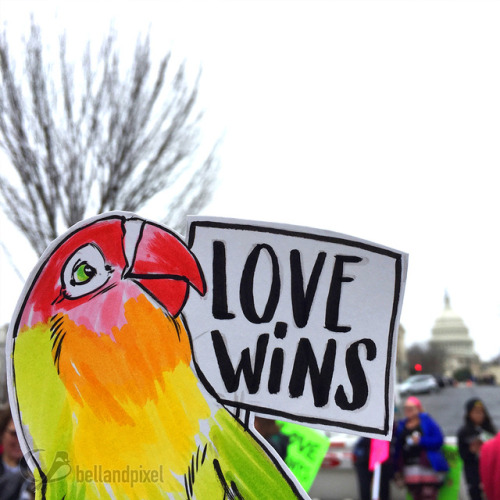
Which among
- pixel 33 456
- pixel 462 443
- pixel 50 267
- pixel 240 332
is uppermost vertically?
pixel 50 267

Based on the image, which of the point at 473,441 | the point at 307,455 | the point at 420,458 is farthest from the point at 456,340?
the point at 307,455

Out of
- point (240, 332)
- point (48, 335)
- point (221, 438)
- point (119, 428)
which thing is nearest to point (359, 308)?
point (240, 332)

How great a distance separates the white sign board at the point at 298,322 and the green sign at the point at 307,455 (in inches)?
54.0

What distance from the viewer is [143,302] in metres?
2.40

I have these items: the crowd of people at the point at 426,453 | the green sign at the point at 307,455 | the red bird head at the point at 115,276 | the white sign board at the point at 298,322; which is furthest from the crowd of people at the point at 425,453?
the red bird head at the point at 115,276

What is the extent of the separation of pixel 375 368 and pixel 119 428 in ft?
2.81

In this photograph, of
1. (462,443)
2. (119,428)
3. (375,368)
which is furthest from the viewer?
(462,443)

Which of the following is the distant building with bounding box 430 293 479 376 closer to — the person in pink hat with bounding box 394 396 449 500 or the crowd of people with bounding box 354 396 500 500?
the crowd of people with bounding box 354 396 500 500

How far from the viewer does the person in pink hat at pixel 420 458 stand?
626 centimetres

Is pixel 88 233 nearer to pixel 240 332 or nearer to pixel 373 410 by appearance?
pixel 240 332

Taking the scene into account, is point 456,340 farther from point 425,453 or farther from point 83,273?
point 83,273

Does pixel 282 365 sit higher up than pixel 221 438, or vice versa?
pixel 282 365

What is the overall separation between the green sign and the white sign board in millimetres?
1371

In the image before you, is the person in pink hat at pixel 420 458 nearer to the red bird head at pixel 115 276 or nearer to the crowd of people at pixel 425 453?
the crowd of people at pixel 425 453
